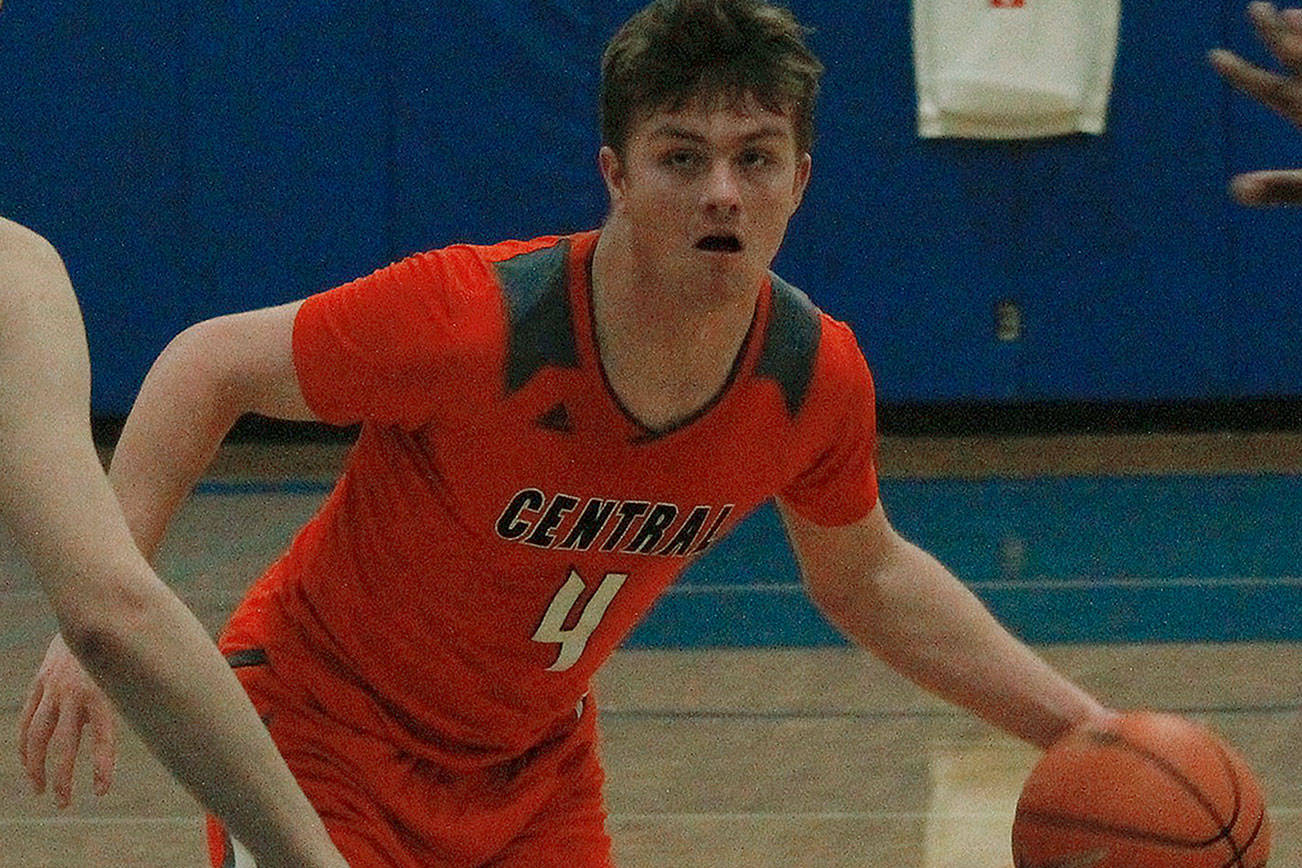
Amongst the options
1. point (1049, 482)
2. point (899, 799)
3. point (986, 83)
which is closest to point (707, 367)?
point (899, 799)

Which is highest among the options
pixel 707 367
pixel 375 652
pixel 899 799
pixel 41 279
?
pixel 41 279

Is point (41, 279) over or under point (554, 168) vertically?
over

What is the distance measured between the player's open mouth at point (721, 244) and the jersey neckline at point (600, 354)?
0.62ft

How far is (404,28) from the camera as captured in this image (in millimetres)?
9539

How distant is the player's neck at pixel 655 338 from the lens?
2781 mm

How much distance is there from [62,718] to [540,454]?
0.72 m

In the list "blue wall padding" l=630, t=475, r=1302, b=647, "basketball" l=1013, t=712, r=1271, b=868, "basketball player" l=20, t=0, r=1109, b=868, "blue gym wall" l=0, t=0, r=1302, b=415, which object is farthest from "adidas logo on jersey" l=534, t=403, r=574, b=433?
"blue gym wall" l=0, t=0, r=1302, b=415

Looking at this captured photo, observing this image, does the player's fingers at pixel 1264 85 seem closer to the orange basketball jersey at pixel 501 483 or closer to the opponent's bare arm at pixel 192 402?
the orange basketball jersey at pixel 501 483

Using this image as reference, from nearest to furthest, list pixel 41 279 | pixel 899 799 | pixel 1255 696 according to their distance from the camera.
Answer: pixel 41 279 → pixel 899 799 → pixel 1255 696

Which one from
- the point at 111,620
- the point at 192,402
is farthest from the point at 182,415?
the point at 111,620

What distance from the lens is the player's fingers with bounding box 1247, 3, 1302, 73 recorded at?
1963 mm

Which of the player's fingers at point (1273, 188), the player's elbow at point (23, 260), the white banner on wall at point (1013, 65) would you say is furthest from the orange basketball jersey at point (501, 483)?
the white banner on wall at point (1013, 65)

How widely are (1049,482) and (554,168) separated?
2807mm

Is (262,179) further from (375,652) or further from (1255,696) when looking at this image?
(375,652)
